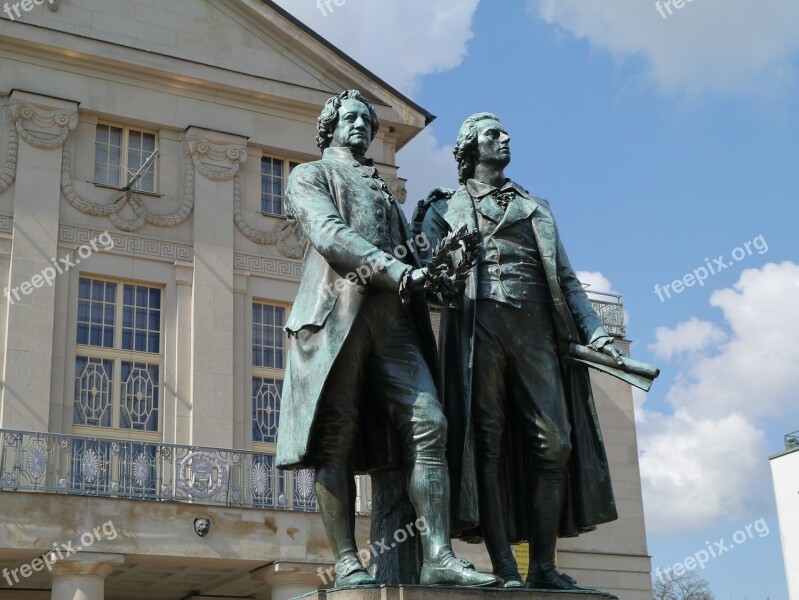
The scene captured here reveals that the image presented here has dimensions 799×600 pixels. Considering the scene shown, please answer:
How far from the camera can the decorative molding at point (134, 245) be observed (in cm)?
2225

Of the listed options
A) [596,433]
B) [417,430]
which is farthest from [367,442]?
[596,433]

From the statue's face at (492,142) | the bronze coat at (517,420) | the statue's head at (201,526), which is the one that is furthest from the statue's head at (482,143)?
the statue's head at (201,526)

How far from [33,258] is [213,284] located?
3.13m

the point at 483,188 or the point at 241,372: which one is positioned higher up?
the point at 241,372

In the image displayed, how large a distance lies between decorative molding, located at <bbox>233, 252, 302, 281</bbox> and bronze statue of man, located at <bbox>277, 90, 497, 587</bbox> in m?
17.2

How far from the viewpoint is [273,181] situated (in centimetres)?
2469

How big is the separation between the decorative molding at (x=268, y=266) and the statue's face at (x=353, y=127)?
16.9m

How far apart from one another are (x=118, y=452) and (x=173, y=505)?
1284 mm

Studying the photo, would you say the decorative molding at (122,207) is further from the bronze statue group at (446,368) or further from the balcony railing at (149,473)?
the bronze statue group at (446,368)

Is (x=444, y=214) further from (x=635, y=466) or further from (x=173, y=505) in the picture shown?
(x=635, y=466)

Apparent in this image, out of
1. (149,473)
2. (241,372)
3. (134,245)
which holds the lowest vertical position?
(149,473)

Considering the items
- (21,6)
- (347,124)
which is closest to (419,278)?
(347,124)
